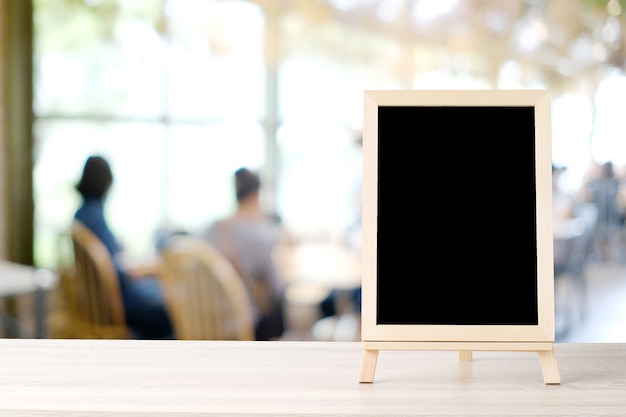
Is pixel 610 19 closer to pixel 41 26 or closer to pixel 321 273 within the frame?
pixel 321 273

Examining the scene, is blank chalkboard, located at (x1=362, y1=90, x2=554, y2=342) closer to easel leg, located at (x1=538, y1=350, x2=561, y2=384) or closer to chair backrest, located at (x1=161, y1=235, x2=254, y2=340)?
easel leg, located at (x1=538, y1=350, x2=561, y2=384)

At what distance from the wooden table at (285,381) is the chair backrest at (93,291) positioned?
8.89 ft

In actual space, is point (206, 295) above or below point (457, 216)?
below

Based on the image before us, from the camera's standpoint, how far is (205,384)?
0.82 meters

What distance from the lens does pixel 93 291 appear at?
147 inches

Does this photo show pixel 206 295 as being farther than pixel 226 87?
No

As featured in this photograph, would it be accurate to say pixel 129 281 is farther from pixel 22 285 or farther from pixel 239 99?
pixel 239 99

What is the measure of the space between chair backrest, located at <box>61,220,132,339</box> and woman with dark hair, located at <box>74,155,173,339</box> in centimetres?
6

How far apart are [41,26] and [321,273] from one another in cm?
247

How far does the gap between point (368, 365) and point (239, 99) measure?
403 centimetres

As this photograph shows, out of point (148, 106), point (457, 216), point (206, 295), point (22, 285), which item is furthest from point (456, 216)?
point (148, 106)

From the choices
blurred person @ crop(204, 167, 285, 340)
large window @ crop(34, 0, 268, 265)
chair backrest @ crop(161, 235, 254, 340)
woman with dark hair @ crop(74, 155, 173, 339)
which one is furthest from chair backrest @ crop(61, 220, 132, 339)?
large window @ crop(34, 0, 268, 265)

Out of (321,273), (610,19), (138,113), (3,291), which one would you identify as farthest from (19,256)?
(610,19)

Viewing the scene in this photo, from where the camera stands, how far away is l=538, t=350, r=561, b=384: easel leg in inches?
32.0
